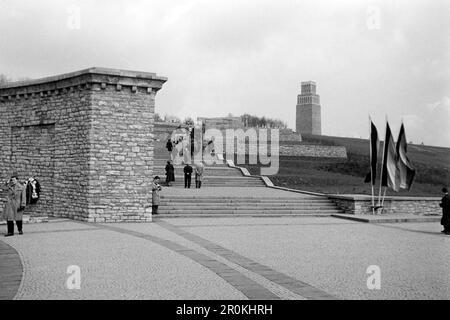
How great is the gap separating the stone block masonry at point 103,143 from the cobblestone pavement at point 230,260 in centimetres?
157

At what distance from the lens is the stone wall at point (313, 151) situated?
50.0 meters

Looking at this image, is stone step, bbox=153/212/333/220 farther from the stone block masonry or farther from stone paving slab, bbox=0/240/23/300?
stone paving slab, bbox=0/240/23/300

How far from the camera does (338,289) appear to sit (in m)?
8.00

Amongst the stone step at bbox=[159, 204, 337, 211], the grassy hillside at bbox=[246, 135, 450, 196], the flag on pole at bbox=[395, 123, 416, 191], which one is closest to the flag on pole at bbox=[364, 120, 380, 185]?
the flag on pole at bbox=[395, 123, 416, 191]

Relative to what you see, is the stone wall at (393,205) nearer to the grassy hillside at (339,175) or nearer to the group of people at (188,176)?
the grassy hillside at (339,175)

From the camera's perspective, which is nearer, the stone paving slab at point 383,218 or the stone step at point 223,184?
the stone paving slab at point 383,218

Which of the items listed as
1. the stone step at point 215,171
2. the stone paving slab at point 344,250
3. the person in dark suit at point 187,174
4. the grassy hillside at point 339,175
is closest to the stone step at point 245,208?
the stone paving slab at point 344,250

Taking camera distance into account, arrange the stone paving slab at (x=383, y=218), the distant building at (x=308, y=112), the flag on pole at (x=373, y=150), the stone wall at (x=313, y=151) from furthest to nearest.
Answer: the distant building at (x=308, y=112), the stone wall at (x=313, y=151), the flag on pole at (x=373, y=150), the stone paving slab at (x=383, y=218)

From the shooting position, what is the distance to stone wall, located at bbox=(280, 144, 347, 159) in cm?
5003

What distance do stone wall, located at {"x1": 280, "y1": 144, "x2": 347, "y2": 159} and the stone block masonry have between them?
32.1 metres

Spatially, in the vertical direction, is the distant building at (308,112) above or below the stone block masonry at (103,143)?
above

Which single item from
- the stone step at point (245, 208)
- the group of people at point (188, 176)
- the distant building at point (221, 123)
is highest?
the distant building at point (221, 123)

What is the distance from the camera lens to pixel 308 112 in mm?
112875

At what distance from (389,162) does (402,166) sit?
0.63 metres
